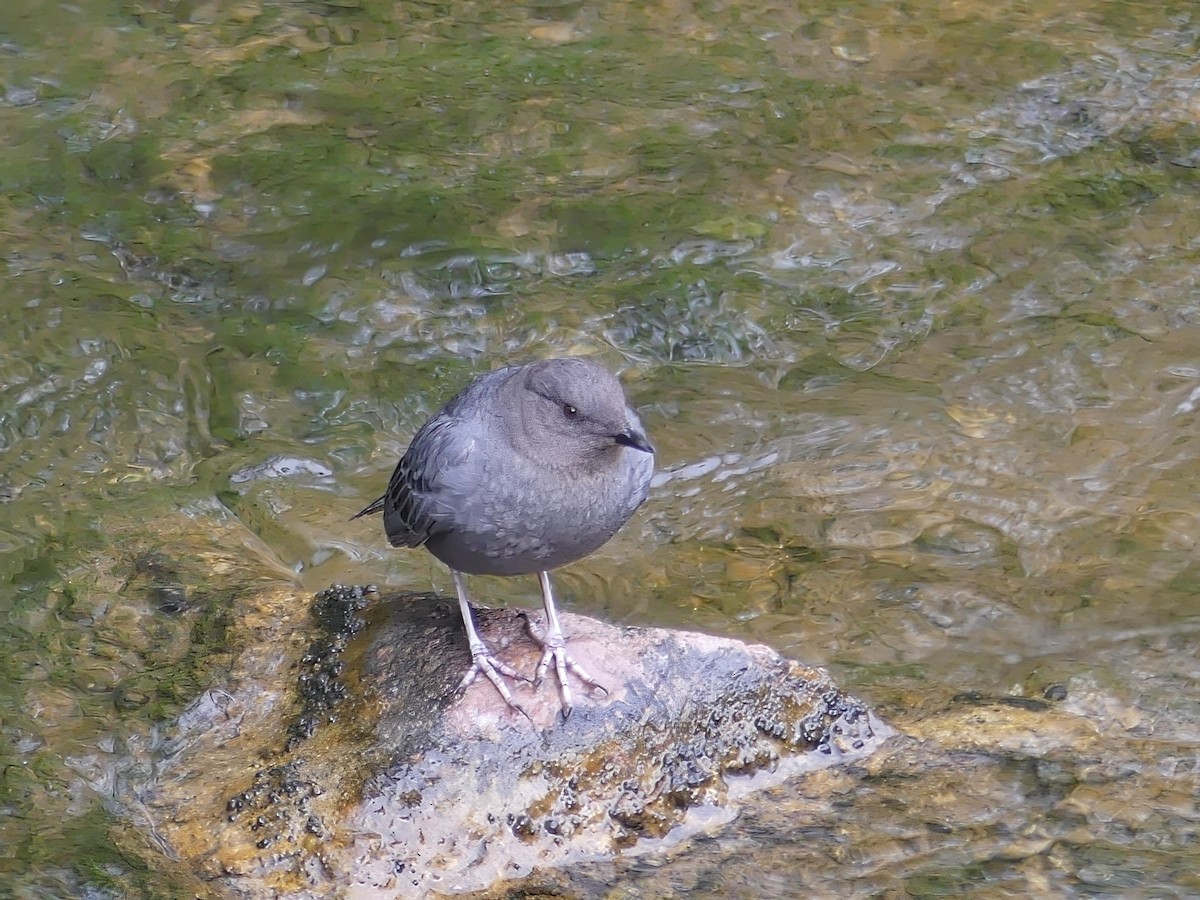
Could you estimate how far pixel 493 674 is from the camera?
3879 mm

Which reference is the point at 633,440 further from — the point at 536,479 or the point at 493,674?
the point at 493,674

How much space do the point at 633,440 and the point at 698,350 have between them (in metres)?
2.78

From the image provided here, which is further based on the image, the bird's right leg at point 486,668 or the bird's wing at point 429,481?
the bird's wing at point 429,481

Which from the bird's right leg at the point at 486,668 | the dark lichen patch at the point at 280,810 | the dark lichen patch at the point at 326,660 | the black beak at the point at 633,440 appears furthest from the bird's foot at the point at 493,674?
the black beak at the point at 633,440

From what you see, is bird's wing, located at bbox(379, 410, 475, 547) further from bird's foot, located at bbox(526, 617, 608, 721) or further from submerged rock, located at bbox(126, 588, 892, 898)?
bird's foot, located at bbox(526, 617, 608, 721)

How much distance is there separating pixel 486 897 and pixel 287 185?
179 inches

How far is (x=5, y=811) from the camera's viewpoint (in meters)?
3.80

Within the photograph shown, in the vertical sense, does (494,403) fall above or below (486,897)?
above

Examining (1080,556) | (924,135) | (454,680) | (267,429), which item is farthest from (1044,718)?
(924,135)

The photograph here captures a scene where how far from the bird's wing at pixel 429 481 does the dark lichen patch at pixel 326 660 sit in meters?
0.25

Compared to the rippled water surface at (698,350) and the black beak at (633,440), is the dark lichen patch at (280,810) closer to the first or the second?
the rippled water surface at (698,350)

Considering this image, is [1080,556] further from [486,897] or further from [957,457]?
[486,897]

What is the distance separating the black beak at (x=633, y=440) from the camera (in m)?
3.71

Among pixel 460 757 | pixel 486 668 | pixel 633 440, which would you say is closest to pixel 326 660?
pixel 486 668
